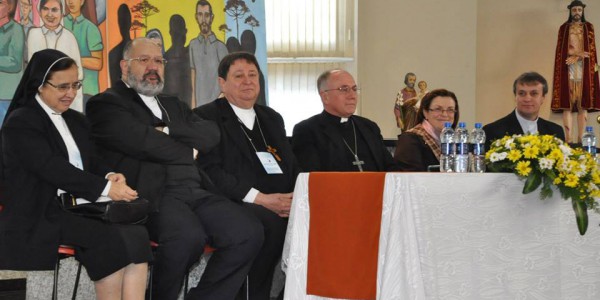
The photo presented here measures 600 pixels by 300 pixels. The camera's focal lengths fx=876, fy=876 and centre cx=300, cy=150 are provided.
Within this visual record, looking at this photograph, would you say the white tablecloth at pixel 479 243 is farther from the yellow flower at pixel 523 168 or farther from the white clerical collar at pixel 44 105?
the white clerical collar at pixel 44 105

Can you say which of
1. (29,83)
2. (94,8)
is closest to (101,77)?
(94,8)

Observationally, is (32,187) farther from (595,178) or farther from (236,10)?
(236,10)

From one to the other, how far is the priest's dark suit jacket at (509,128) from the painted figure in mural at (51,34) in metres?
3.89

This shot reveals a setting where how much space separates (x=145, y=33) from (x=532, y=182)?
5.17m

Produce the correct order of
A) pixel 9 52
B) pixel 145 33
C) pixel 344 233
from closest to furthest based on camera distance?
pixel 344 233 → pixel 9 52 → pixel 145 33

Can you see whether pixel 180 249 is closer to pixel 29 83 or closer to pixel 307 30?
pixel 29 83

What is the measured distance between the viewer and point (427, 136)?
17.6 feet

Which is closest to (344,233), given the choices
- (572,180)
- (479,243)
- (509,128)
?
(479,243)

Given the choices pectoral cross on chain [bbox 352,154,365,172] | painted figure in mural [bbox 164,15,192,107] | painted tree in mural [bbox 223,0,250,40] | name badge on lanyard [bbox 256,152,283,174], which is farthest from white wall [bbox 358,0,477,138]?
name badge on lanyard [bbox 256,152,283,174]

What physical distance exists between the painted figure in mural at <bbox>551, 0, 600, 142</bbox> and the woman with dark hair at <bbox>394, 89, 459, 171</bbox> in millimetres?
6050

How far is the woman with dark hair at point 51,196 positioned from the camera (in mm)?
3869

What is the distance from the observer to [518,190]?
3.79 meters

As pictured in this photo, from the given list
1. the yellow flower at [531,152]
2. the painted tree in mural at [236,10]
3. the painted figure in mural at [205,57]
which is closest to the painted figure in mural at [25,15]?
the painted figure in mural at [205,57]

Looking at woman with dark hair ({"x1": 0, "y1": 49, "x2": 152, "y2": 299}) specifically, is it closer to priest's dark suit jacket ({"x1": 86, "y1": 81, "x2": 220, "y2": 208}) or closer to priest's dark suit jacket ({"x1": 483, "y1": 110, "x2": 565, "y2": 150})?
priest's dark suit jacket ({"x1": 86, "y1": 81, "x2": 220, "y2": 208})
